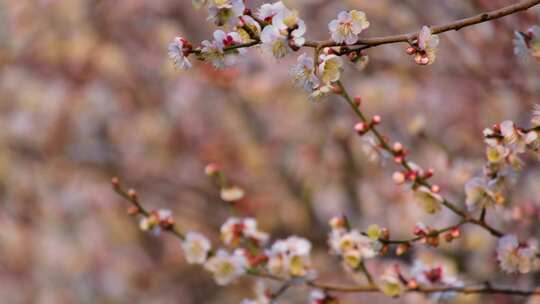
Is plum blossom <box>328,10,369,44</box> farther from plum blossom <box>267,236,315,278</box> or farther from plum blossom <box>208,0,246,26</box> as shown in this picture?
plum blossom <box>267,236,315,278</box>

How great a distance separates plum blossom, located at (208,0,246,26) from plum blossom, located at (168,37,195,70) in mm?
85

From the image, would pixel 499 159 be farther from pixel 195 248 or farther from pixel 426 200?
pixel 195 248

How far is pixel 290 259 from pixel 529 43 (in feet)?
3.33

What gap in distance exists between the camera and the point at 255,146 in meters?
6.14

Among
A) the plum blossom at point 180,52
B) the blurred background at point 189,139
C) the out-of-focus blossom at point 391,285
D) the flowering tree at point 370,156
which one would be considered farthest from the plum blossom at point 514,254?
the blurred background at point 189,139

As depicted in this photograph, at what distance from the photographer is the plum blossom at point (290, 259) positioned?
104 inches

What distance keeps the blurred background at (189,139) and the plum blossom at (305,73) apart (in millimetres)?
2307

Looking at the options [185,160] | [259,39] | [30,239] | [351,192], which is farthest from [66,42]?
[259,39]

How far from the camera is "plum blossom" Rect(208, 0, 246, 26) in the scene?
1718 mm

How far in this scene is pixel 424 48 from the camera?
5.76 ft

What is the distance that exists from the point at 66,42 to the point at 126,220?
1.65 metres

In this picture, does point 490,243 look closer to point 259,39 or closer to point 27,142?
point 259,39

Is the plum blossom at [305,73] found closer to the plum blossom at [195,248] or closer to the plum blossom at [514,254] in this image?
the plum blossom at [514,254]

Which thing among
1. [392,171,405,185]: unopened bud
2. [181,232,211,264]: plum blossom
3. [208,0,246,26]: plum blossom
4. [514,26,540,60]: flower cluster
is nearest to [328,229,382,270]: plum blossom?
[392,171,405,185]: unopened bud
